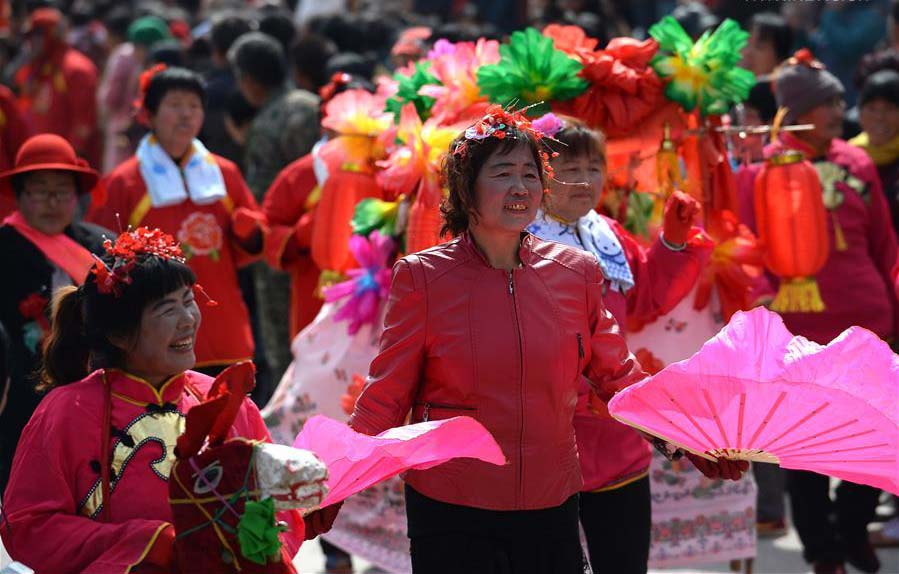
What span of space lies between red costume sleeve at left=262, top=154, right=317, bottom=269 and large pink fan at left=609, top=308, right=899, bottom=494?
10.8 feet

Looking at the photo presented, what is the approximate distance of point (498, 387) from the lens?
3805 millimetres

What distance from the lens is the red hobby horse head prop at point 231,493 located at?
10.2 ft

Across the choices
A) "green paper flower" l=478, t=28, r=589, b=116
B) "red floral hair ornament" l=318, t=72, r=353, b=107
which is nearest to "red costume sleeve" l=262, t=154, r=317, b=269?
"red floral hair ornament" l=318, t=72, r=353, b=107

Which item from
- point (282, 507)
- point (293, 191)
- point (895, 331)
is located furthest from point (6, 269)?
point (895, 331)

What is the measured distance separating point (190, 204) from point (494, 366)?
3060 mm

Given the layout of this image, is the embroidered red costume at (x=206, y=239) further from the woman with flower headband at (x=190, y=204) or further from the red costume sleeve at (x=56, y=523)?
the red costume sleeve at (x=56, y=523)

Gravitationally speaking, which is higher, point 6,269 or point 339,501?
point 6,269

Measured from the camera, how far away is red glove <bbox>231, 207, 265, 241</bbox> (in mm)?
6605

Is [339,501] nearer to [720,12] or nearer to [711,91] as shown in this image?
[711,91]

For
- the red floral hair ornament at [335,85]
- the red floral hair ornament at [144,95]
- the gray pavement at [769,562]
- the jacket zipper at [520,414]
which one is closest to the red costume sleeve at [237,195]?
the red floral hair ornament at [144,95]

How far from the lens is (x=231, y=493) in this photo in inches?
123

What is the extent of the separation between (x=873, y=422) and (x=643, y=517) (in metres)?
1.11

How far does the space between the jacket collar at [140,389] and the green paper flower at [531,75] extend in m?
2.00

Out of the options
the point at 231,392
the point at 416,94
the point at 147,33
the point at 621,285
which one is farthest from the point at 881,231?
the point at 147,33
